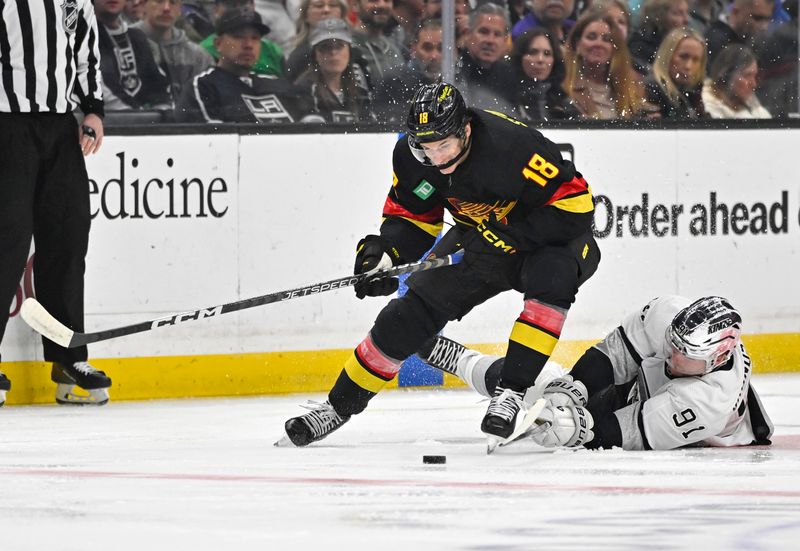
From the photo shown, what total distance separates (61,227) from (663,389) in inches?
87.1

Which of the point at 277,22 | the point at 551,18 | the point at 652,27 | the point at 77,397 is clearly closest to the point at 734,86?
the point at 652,27

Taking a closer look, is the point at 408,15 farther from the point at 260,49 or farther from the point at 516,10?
the point at 260,49

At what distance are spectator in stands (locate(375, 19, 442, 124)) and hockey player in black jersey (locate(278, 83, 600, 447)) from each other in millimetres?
1839

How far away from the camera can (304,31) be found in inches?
250

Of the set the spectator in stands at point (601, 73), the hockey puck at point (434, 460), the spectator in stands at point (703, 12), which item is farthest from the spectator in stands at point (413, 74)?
the hockey puck at point (434, 460)

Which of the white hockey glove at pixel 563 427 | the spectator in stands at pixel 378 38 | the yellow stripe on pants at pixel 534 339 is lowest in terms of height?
the white hockey glove at pixel 563 427

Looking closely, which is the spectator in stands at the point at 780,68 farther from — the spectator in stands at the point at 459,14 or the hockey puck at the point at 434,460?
the hockey puck at the point at 434,460

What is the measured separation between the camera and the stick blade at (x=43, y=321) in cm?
481

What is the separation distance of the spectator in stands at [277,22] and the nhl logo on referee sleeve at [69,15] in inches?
29.1

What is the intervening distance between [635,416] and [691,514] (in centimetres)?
117

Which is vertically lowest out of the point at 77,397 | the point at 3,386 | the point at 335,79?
the point at 77,397

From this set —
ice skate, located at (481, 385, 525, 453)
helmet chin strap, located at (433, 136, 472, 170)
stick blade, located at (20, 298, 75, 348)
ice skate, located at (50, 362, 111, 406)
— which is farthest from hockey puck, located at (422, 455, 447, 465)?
ice skate, located at (50, 362, 111, 406)

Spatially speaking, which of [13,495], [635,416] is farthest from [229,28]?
[13,495]

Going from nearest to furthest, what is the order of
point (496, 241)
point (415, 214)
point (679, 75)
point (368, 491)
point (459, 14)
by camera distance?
point (368, 491) → point (496, 241) → point (415, 214) → point (459, 14) → point (679, 75)
